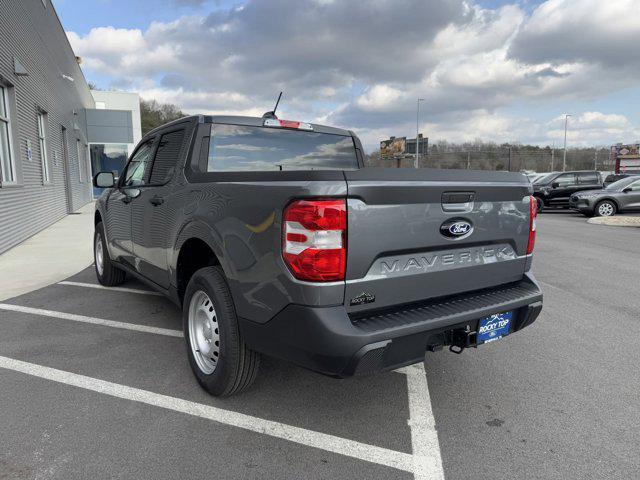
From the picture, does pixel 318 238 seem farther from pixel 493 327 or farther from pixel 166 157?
pixel 166 157

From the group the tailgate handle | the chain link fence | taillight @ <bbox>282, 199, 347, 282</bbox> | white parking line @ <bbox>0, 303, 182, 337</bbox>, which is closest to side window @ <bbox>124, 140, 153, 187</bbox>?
white parking line @ <bbox>0, 303, 182, 337</bbox>

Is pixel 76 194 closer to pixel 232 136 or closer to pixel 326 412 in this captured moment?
pixel 232 136

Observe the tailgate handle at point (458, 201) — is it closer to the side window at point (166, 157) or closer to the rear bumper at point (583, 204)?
the side window at point (166, 157)

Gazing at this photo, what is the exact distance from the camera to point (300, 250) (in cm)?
223

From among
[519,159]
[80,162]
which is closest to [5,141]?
[80,162]

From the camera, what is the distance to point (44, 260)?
7.99 metres

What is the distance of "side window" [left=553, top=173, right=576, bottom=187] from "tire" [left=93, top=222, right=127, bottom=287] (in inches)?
752

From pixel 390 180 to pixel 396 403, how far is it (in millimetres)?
1557

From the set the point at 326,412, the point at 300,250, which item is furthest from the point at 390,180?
the point at 326,412

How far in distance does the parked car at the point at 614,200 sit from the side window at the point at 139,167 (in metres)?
16.6

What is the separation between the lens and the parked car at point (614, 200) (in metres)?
16.2

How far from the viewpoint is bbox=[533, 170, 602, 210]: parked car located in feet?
64.1

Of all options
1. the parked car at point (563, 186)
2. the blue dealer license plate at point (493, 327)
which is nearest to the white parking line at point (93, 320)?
the blue dealer license plate at point (493, 327)

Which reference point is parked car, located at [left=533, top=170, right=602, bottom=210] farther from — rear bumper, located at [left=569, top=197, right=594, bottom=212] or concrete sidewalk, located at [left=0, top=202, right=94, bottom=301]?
concrete sidewalk, located at [left=0, top=202, right=94, bottom=301]
